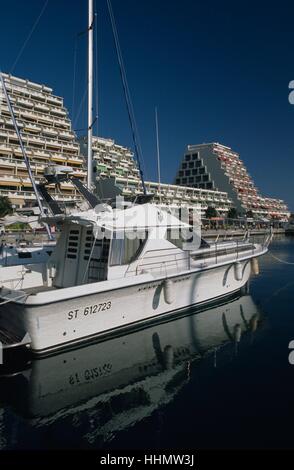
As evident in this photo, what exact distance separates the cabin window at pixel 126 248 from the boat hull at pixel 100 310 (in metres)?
0.98

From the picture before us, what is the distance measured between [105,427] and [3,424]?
1888 millimetres

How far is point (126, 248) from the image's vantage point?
11125 mm

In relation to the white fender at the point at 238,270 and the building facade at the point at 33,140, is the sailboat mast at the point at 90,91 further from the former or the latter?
the building facade at the point at 33,140

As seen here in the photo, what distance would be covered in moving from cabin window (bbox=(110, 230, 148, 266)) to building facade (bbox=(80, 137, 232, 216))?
65.2m

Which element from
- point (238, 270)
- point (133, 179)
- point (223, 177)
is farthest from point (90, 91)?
point (223, 177)

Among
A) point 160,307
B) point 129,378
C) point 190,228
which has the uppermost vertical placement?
point 190,228

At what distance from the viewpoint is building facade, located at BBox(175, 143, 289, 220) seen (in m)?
120

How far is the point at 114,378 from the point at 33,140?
5969 centimetres

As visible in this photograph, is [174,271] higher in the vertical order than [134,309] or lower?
higher

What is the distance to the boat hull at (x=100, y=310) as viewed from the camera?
888cm
